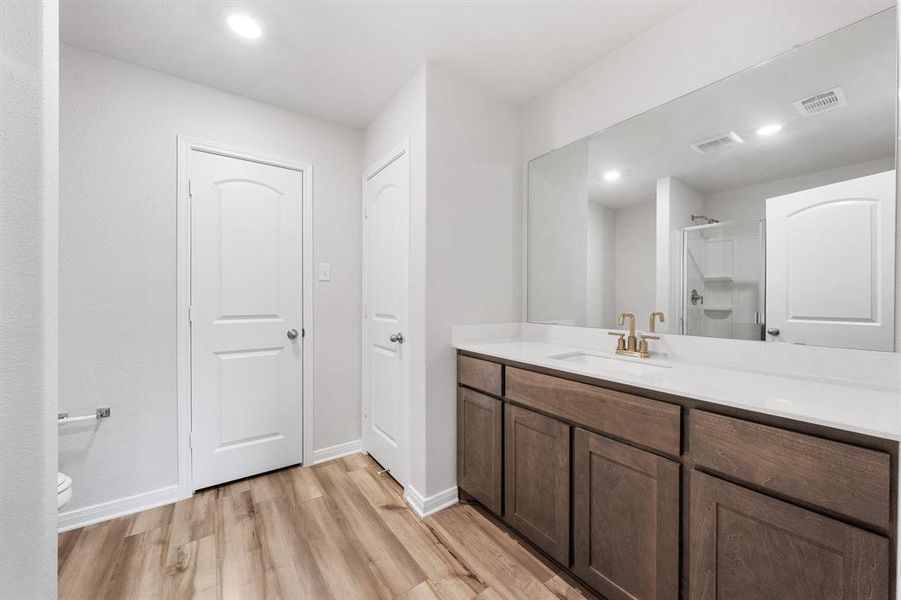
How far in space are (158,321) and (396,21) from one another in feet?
6.68

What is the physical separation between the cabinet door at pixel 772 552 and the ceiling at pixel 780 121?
45.9 inches

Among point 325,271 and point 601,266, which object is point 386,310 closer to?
point 325,271

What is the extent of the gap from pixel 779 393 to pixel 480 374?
46.1 inches

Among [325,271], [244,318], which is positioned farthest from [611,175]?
[244,318]

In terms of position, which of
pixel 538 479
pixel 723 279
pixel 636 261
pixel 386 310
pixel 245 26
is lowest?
pixel 538 479

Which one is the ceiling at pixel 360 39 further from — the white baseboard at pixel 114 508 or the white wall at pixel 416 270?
the white baseboard at pixel 114 508

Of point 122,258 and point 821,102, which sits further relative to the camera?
point 122,258

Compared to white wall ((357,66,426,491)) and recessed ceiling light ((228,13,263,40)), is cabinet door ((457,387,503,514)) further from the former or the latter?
recessed ceiling light ((228,13,263,40))

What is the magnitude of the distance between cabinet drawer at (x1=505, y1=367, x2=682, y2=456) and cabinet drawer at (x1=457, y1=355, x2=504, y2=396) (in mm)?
114

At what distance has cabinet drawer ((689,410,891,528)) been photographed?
780 millimetres

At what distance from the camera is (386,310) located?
7.77 ft

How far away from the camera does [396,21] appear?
165cm

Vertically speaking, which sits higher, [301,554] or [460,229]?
[460,229]

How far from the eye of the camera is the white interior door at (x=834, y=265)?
3.72ft
